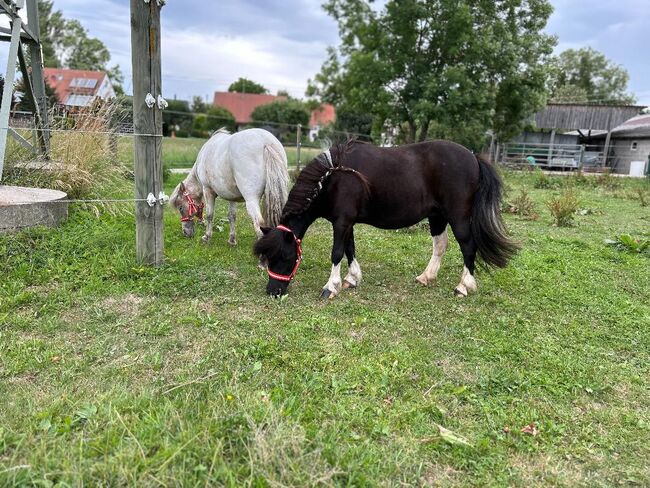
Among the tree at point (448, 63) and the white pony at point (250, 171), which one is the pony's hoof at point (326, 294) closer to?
the white pony at point (250, 171)

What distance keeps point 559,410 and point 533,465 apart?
0.57m

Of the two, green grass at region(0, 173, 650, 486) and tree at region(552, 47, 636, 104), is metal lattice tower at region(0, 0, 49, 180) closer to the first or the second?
green grass at region(0, 173, 650, 486)

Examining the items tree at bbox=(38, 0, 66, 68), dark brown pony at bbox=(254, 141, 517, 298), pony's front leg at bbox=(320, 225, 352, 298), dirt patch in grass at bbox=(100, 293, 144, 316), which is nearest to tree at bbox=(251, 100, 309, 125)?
tree at bbox=(38, 0, 66, 68)

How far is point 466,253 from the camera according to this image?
4438 mm

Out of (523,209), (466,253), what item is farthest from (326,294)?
(523,209)

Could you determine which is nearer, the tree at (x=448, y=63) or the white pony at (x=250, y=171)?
the white pony at (x=250, y=171)

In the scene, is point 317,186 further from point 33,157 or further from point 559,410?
point 33,157

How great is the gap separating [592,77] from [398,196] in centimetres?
6037

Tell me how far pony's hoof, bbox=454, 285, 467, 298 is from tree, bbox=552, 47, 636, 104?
54.3 metres

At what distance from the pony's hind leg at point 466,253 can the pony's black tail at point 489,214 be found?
0.07 metres

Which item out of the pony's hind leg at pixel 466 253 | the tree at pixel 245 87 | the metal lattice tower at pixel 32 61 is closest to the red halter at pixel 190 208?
the metal lattice tower at pixel 32 61

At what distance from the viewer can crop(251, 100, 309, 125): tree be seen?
47.1 metres

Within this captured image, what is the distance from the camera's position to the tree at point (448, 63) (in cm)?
1705

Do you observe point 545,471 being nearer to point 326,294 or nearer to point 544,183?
point 326,294
